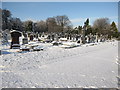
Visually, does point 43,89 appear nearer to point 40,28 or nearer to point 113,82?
point 113,82

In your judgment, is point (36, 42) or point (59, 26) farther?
point (59, 26)

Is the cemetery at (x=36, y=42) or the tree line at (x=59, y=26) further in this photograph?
the tree line at (x=59, y=26)

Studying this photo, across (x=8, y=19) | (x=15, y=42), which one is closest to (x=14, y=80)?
(x=15, y=42)

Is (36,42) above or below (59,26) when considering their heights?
below

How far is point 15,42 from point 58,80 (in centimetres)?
1186

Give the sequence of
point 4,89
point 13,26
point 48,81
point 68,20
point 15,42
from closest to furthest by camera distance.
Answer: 1. point 4,89
2. point 48,81
3. point 15,42
4. point 13,26
5. point 68,20

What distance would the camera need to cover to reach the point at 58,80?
430 centimetres

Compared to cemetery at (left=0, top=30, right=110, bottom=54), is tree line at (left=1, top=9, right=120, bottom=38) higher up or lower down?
higher up

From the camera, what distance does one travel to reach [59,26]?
5712 cm

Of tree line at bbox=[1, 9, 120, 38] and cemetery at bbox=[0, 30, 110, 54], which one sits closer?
cemetery at bbox=[0, 30, 110, 54]

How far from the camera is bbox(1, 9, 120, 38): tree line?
4997cm

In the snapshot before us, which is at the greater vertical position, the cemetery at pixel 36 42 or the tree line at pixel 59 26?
the tree line at pixel 59 26

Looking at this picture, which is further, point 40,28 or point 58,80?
point 40,28

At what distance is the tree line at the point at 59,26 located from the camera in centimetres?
4997
